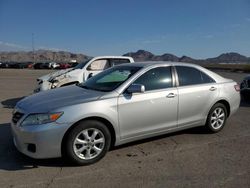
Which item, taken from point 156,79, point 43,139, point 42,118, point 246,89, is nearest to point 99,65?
point 156,79

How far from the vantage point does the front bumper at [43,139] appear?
3.80 metres

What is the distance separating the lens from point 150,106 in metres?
4.62

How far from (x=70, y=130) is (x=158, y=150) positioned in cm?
161

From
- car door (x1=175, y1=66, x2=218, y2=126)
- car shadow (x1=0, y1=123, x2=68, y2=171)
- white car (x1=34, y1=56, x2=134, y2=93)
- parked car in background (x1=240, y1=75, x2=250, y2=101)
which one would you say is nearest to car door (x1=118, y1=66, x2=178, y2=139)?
car door (x1=175, y1=66, x2=218, y2=126)

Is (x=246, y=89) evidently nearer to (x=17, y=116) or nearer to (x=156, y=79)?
(x=156, y=79)

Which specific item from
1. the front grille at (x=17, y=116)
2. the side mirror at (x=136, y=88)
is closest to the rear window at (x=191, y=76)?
the side mirror at (x=136, y=88)

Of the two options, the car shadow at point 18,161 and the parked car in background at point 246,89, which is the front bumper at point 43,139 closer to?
the car shadow at point 18,161

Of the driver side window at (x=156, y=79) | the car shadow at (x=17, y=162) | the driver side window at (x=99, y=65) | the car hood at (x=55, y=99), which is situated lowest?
the car shadow at (x=17, y=162)

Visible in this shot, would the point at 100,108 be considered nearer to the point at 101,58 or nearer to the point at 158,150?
the point at 158,150

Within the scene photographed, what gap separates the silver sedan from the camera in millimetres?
3900

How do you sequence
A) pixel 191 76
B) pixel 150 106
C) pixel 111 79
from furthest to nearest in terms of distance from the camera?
pixel 191 76
pixel 111 79
pixel 150 106

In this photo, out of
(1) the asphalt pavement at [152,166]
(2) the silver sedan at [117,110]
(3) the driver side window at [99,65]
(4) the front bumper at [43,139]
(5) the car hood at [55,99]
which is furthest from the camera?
(3) the driver side window at [99,65]

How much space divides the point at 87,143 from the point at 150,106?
1232 millimetres

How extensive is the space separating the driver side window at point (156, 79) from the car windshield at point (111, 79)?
20cm
